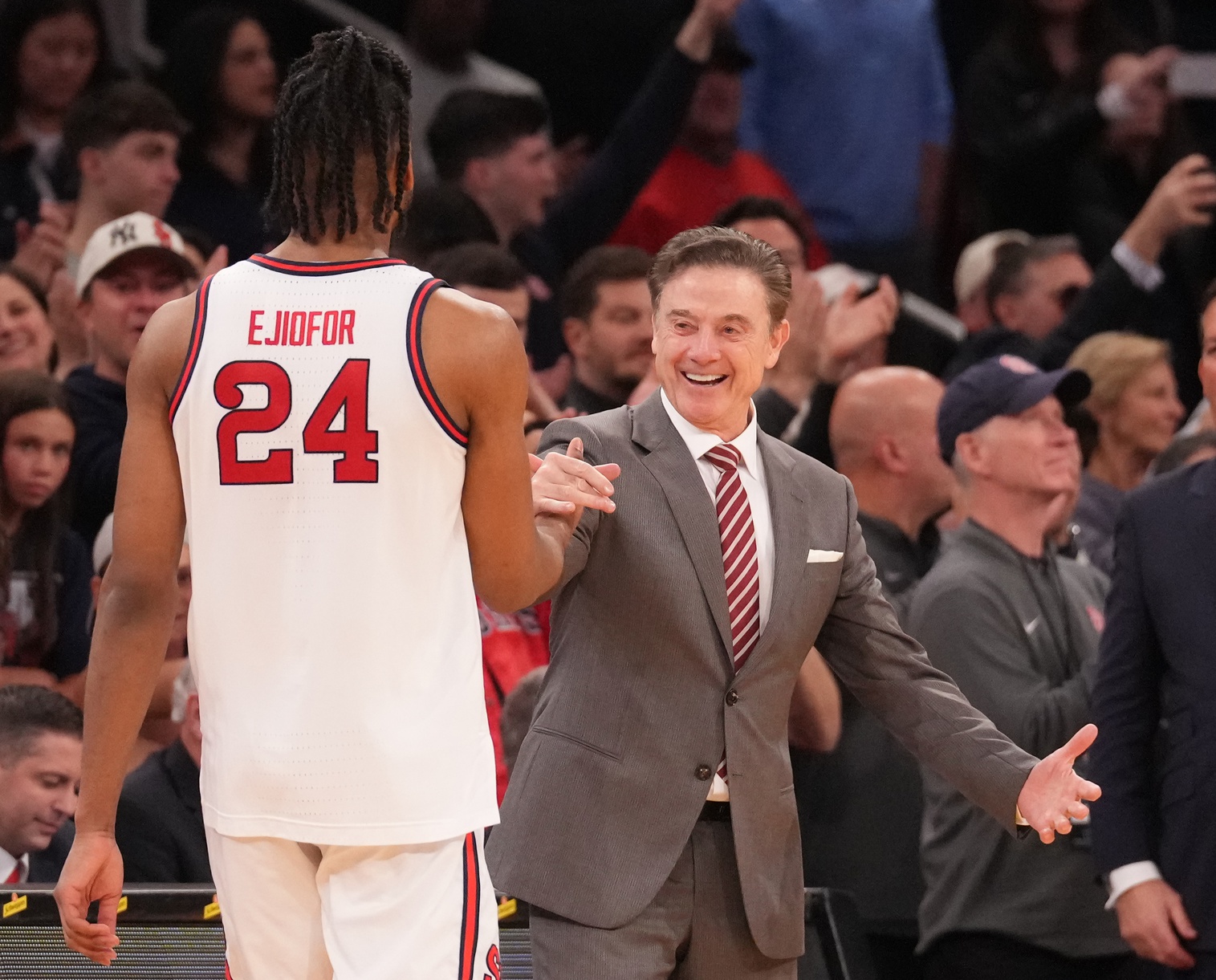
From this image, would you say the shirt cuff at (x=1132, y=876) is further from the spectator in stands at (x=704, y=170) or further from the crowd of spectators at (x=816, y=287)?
the spectator in stands at (x=704, y=170)

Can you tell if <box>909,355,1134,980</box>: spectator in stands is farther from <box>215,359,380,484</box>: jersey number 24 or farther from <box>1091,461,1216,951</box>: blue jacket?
<box>215,359,380,484</box>: jersey number 24

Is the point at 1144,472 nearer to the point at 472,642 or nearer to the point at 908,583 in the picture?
the point at 908,583

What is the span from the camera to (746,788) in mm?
2820

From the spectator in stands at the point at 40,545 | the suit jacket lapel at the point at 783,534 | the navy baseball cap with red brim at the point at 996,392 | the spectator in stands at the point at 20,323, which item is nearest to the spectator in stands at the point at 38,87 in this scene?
the spectator in stands at the point at 20,323

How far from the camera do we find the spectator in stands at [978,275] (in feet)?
23.0

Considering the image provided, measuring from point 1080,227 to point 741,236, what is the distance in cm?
486

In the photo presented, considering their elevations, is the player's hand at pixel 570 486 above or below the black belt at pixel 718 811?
above

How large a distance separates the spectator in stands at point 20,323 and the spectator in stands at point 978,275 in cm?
352

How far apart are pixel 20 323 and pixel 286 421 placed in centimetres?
291

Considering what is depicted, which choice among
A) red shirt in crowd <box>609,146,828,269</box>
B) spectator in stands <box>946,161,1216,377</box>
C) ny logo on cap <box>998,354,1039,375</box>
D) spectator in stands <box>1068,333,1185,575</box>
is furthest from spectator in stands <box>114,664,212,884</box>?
spectator in stands <box>946,161,1216,377</box>

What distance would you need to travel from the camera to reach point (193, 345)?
93.0 inches

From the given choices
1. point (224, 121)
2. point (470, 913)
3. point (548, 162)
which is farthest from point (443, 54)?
point (470, 913)

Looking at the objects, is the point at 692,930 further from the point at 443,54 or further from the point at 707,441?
the point at 443,54

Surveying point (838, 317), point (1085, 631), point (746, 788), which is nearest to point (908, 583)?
point (1085, 631)
